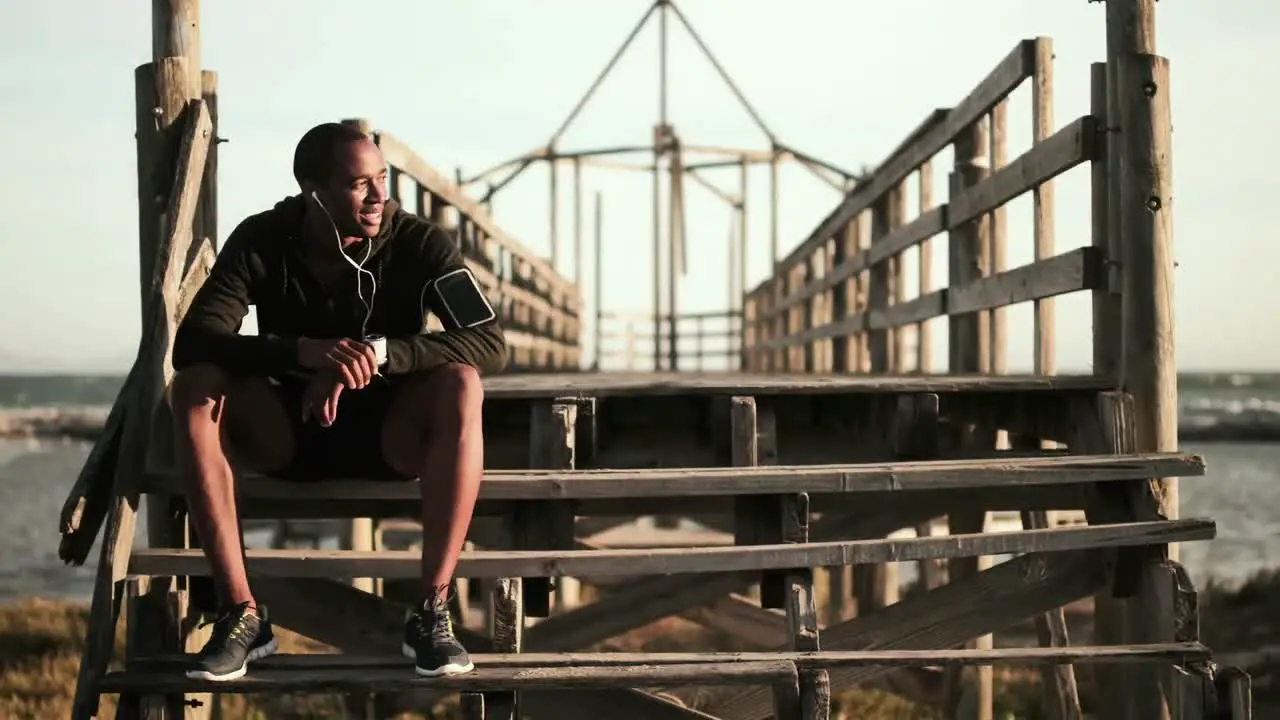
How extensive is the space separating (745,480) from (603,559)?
477 mm

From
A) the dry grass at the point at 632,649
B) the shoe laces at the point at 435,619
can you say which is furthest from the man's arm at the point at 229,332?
the dry grass at the point at 632,649

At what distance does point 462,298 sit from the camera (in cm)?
335

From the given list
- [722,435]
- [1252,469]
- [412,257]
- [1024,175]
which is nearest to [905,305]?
[1024,175]

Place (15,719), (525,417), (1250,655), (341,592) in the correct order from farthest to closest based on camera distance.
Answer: (1250,655)
(15,719)
(525,417)
(341,592)

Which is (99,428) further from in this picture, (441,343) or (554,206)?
(441,343)

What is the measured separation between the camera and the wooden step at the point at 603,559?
3465 millimetres

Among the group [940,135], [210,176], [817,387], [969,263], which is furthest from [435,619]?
[940,135]

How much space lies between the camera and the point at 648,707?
371 centimetres

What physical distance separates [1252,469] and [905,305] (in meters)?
43.7

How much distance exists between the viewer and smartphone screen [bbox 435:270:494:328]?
11.0 feet

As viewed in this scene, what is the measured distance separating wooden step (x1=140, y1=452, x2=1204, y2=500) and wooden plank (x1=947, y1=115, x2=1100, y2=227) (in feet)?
3.63

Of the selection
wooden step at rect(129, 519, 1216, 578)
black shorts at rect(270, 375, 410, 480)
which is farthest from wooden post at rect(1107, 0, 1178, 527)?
black shorts at rect(270, 375, 410, 480)

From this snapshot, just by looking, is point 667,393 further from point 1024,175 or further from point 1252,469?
point 1252,469

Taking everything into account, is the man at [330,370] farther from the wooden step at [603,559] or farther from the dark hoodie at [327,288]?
the wooden step at [603,559]
